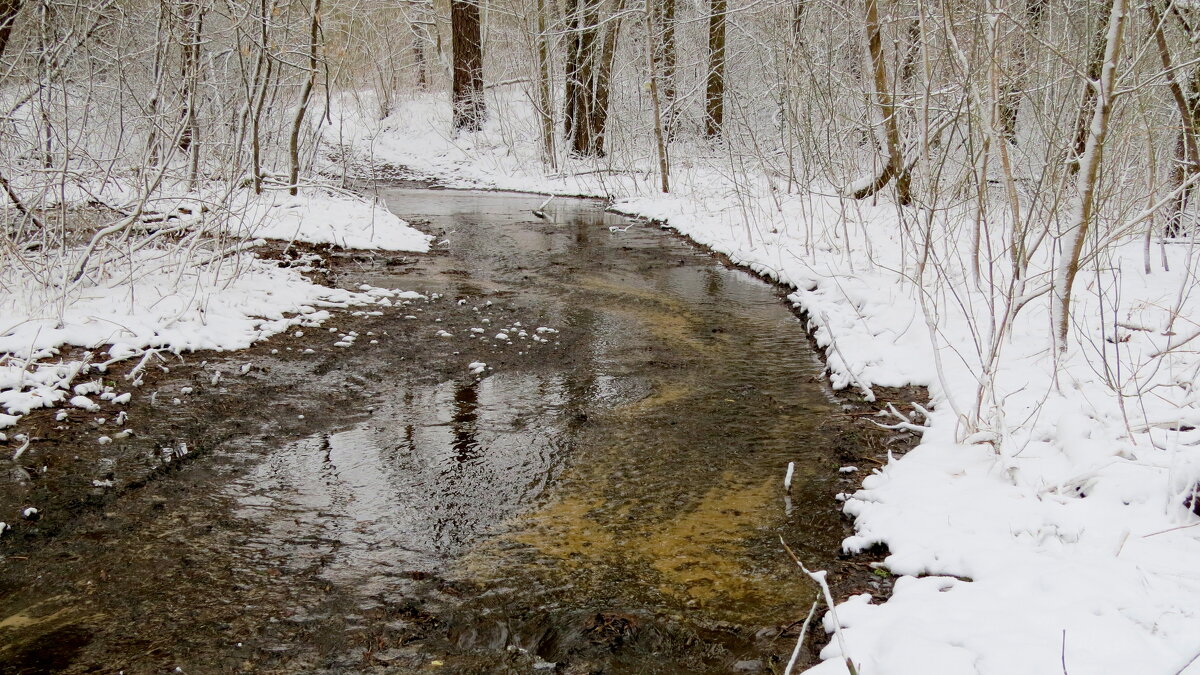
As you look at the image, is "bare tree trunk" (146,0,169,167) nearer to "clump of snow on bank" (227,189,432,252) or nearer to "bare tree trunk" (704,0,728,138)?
"clump of snow on bank" (227,189,432,252)

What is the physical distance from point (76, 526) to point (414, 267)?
638 centimetres

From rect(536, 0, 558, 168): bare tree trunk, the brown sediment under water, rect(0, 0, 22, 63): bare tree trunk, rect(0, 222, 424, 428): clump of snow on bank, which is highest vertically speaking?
rect(536, 0, 558, 168): bare tree trunk

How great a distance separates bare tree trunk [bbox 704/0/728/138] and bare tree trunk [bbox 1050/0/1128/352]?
44.8ft

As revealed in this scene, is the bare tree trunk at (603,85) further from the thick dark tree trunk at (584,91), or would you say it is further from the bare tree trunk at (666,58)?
the bare tree trunk at (666,58)

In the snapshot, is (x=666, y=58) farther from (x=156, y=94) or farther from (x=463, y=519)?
(x=463, y=519)

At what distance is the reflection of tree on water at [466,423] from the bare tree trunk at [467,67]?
17.9 metres

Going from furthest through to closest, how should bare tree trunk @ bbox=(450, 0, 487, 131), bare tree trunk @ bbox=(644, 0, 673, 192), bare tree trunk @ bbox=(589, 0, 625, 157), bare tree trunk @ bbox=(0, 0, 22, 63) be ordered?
bare tree trunk @ bbox=(450, 0, 487, 131) < bare tree trunk @ bbox=(589, 0, 625, 157) < bare tree trunk @ bbox=(644, 0, 673, 192) < bare tree trunk @ bbox=(0, 0, 22, 63)

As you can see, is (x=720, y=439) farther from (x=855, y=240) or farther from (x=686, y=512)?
(x=855, y=240)

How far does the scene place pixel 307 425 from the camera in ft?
17.0

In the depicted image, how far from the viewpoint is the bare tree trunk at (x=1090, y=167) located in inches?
170

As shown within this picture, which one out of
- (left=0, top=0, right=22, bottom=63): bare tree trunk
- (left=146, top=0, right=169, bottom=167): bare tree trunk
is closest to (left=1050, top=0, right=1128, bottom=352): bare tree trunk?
(left=146, top=0, right=169, bottom=167): bare tree trunk

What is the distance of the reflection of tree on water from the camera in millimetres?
4844

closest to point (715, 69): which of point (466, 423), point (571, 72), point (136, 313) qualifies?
point (571, 72)

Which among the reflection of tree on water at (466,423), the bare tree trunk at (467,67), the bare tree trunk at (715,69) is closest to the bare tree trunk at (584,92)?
the bare tree trunk at (715,69)
